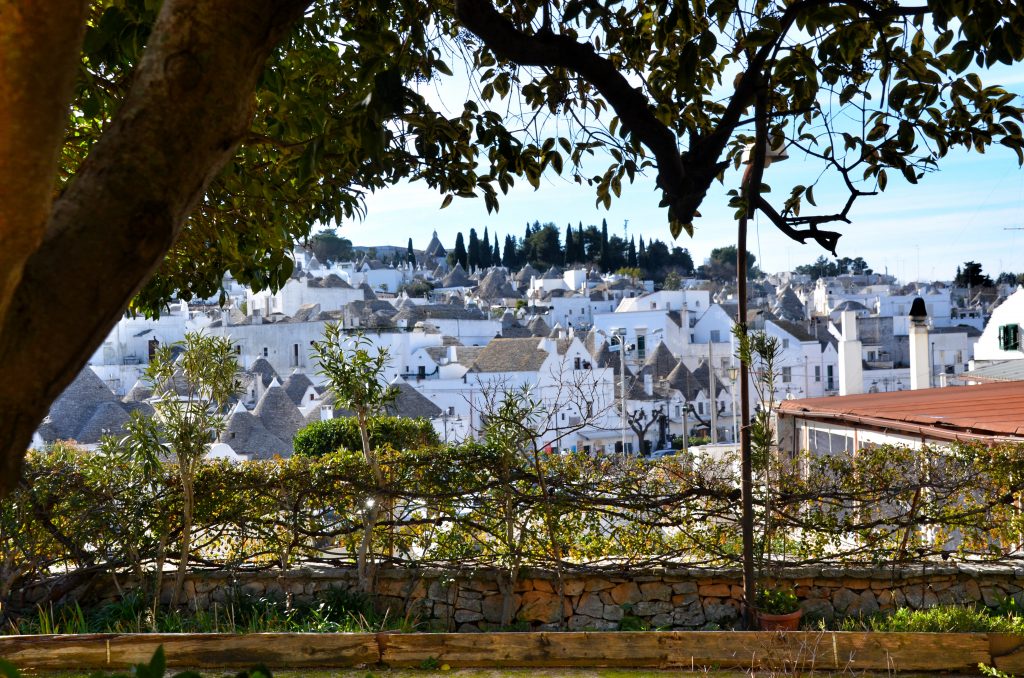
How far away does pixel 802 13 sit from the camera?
12.1 ft

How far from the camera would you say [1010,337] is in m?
23.8

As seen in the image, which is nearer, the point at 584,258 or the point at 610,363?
the point at 610,363

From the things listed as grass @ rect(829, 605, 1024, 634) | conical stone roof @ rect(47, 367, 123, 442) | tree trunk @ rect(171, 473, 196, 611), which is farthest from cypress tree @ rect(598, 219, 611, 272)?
tree trunk @ rect(171, 473, 196, 611)

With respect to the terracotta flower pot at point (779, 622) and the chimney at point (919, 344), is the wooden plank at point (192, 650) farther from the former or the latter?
the chimney at point (919, 344)

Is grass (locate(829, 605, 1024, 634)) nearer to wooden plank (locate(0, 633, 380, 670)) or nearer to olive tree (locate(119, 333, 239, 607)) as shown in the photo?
wooden plank (locate(0, 633, 380, 670))

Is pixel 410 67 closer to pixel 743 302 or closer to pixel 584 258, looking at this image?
pixel 743 302

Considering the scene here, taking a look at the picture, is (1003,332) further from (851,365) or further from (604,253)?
(604,253)

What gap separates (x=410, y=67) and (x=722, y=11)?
5.26ft

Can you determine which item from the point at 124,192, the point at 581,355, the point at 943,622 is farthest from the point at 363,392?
the point at 581,355

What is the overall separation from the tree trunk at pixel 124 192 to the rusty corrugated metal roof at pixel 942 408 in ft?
25.5

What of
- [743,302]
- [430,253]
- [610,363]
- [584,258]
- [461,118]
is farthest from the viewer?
[430,253]

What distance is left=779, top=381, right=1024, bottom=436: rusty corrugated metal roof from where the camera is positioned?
8.38 metres

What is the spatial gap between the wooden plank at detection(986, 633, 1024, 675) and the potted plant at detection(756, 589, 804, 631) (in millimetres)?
1357

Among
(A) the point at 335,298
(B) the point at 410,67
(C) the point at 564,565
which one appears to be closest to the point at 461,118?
(B) the point at 410,67
